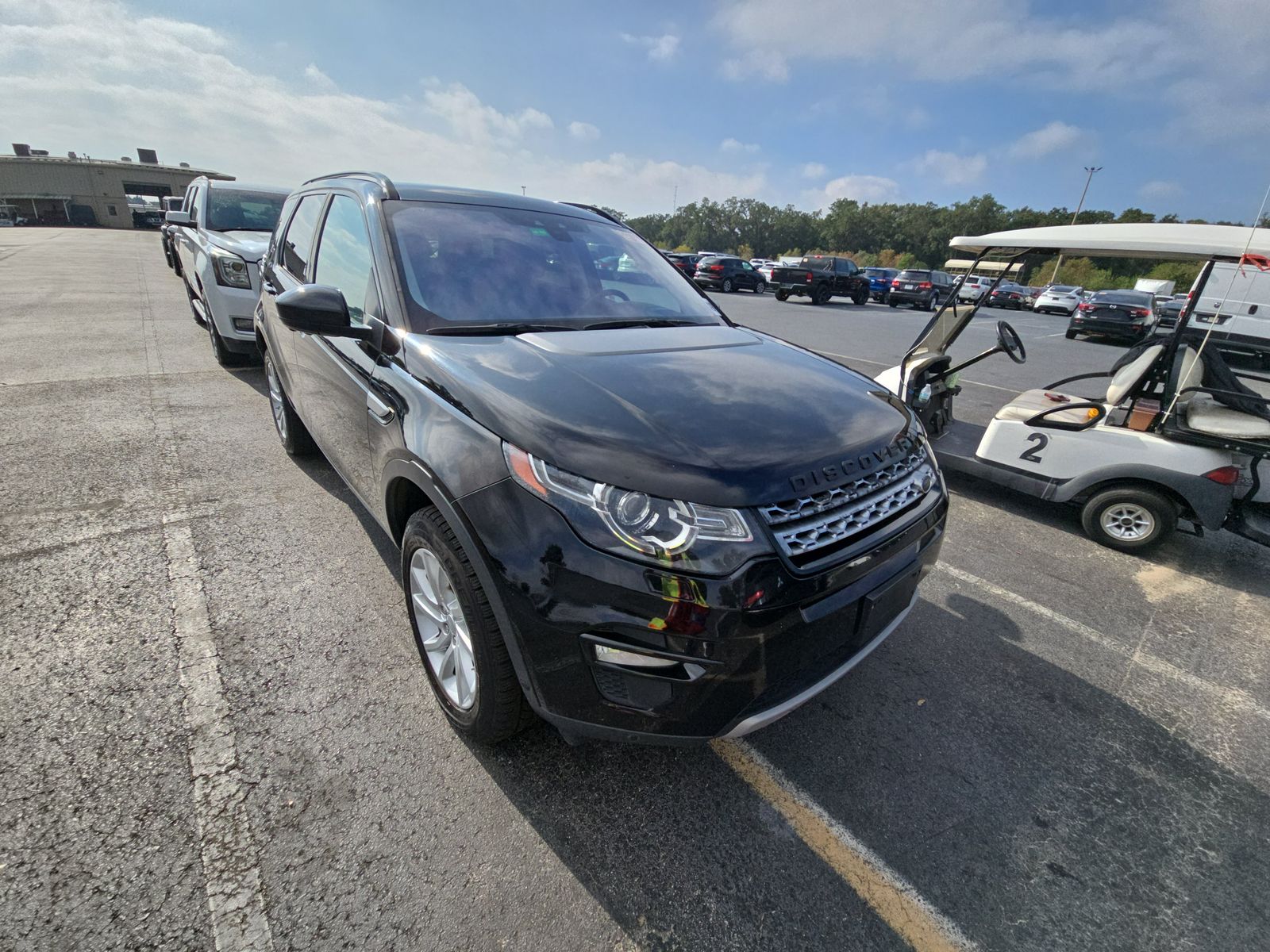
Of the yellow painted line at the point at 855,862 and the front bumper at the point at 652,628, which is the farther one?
the yellow painted line at the point at 855,862

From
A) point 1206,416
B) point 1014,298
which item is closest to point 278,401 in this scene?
point 1206,416

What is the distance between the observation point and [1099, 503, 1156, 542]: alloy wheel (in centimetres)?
376

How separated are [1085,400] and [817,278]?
21.2m

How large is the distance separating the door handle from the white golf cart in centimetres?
399

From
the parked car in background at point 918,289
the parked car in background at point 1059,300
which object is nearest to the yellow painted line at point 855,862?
the parked car in background at point 918,289

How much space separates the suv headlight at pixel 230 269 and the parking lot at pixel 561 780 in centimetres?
304

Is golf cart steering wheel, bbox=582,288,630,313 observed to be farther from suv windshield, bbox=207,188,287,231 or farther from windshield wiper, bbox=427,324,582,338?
suv windshield, bbox=207,188,287,231

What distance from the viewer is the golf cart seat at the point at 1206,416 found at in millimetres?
3387

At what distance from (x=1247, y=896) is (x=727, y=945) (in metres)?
1.58

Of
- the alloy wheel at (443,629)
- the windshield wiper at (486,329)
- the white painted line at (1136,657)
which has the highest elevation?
the windshield wiper at (486,329)

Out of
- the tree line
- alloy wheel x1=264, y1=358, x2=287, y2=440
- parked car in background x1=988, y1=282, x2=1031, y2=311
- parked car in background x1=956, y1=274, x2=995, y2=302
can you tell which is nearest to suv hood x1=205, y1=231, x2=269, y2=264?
alloy wheel x1=264, y1=358, x2=287, y2=440

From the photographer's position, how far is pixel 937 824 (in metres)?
1.89

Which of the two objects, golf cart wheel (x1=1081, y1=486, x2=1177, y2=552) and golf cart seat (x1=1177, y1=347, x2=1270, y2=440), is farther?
golf cart wheel (x1=1081, y1=486, x2=1177, y2=552)

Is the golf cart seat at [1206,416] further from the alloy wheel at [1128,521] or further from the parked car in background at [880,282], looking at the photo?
the parked car in background at [880,282]
